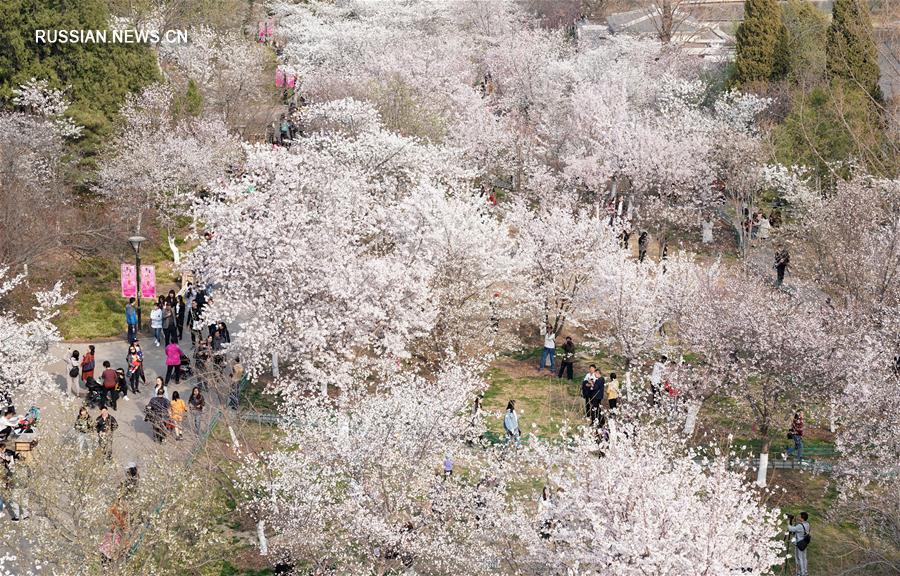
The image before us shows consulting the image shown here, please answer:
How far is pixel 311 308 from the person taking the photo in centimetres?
2384

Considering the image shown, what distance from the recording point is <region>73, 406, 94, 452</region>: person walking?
19.5 meters

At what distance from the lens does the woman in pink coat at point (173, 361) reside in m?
26.2

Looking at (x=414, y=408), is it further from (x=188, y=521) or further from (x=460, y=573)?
(x=188, y=521)

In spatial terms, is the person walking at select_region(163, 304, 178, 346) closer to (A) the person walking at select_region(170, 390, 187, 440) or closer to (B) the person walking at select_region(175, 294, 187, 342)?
(B) the person walking at select_region(175, 294, 187, 342)

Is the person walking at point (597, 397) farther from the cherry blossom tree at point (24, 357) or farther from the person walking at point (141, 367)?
the cherry blossom tree at point (24, 357)

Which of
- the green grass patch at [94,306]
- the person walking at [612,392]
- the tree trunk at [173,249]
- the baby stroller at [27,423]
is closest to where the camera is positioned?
the baby stroller at [27,423]

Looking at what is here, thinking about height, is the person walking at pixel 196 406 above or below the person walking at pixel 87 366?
above

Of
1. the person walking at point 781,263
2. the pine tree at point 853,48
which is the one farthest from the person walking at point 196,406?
the pine tree at point 853,48

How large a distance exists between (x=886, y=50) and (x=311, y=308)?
33682 mm

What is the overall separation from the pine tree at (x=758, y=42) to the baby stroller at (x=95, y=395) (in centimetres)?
3072

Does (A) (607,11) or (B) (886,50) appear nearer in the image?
(B) (886,50)

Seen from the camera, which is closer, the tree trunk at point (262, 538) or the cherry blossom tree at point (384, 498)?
the cherry blossom tree at point (384, 498)

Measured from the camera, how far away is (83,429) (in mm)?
19812

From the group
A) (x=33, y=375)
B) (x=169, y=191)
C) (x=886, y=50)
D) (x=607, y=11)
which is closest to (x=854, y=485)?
(x=33, y=375)
